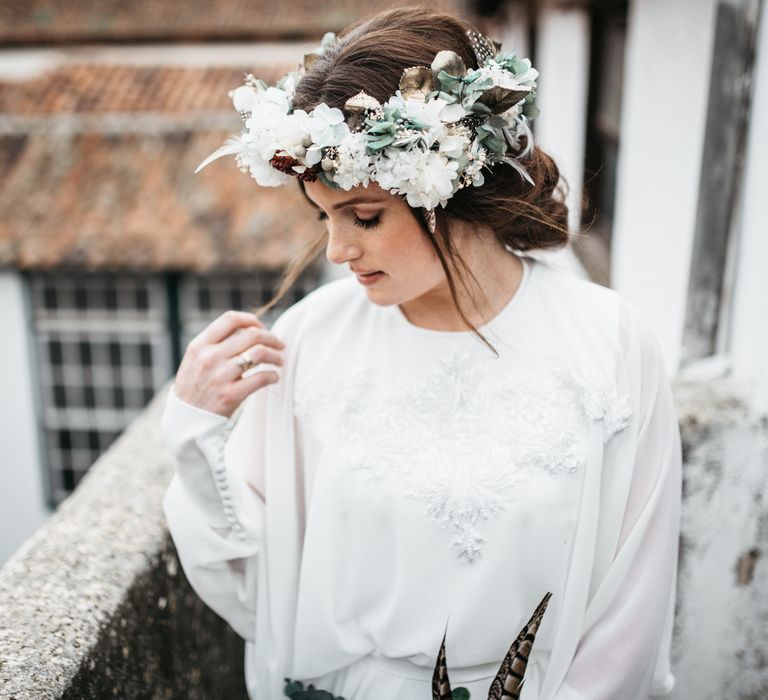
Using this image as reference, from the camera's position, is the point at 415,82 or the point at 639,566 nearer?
the point at 415,82

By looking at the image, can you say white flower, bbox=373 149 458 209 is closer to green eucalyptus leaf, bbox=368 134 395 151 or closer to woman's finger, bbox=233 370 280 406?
green eucalyptus leaf, bbox=368 134 395 151

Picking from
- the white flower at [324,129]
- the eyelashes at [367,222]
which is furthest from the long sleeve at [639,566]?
the white flower at [324,129]

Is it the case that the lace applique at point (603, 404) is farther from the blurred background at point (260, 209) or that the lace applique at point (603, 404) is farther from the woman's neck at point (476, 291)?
the blurred background at point (260, 209)

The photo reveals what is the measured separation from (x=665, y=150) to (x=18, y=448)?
8950 mm

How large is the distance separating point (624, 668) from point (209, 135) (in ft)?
28.4

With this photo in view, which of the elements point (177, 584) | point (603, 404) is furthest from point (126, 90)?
point (603, 404)

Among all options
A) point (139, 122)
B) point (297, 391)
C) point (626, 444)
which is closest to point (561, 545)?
point (626, 444)

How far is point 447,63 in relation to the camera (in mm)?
1461

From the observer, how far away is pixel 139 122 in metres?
9.51

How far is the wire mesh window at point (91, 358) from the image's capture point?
9344 mm

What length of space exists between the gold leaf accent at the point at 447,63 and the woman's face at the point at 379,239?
26 centimetres

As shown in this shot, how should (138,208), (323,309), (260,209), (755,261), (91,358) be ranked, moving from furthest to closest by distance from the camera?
(91,358) → (138,208) → (260,209) → (755,261) → (323,309)

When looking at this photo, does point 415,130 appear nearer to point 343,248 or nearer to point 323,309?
point 343,248

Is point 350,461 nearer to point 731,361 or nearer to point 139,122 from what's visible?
point 731,361
